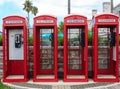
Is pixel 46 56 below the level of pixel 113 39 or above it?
below

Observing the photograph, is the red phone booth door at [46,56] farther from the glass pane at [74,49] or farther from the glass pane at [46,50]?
the glass pane at [74,49]

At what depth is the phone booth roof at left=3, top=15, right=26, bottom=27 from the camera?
1252cm

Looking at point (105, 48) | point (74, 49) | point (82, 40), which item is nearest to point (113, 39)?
point (105, 48)

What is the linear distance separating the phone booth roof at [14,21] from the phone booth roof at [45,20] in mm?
506

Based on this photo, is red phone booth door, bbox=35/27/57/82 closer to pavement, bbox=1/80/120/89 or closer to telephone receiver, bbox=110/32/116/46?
pavement, bbox=1/80/120/89

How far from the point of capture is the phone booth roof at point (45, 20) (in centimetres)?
1237

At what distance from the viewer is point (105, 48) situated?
13.4 m

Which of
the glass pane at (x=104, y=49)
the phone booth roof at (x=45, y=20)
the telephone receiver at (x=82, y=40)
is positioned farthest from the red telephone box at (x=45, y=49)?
the glass pane at (x=104, y=49)

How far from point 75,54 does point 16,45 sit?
2.40 metres

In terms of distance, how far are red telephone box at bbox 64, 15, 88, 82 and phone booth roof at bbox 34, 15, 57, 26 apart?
549 mm

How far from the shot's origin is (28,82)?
1255cm

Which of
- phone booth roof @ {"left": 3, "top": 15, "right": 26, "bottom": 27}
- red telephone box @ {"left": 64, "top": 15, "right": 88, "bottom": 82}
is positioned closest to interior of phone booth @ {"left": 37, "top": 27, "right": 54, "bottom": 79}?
red telephone box @ {"left": 64, "top": 15, "right": 88, "bottom": 82}

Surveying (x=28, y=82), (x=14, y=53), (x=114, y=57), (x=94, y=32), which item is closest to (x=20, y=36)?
(x=14, y=53)

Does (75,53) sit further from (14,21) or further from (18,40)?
(14,21)
